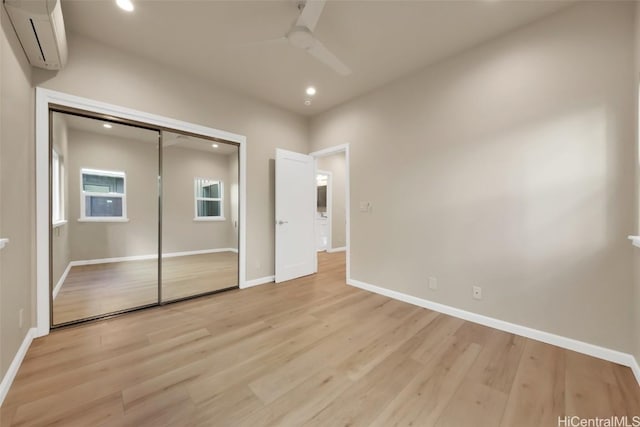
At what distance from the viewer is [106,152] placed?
10.1ft

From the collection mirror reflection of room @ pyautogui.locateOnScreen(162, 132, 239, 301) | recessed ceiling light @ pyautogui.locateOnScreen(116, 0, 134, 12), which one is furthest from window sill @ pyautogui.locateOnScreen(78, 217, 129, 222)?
recessed ceiling light @ pyautogui.locateOnScreen(116, 0, 134, 12)

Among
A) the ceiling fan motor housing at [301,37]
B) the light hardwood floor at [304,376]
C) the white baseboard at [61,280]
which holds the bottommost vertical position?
the light hardwood floor at [304,376]

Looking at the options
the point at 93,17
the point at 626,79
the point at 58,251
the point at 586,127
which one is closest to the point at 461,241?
the point at 586,127

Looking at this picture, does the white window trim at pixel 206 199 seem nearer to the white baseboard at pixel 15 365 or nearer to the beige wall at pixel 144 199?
the beige wall at pixel 144 199

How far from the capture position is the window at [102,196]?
3086 mm

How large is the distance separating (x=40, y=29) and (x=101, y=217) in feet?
7.54

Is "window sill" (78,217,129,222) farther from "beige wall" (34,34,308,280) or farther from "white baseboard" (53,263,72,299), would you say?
"beige wall" (34,34,308,280)

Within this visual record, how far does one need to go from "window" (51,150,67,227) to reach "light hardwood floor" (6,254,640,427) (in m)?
1.14

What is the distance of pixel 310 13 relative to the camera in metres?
1.81

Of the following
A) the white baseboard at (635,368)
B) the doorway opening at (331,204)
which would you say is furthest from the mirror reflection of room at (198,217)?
the white baseboard at (635,368)

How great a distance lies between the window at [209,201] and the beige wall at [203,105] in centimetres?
50

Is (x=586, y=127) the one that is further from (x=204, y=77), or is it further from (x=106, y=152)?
(x=106, y=152)

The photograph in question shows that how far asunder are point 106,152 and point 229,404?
11.0 feet

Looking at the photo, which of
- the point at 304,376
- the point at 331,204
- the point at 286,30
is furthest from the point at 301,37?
the point at 331,204
